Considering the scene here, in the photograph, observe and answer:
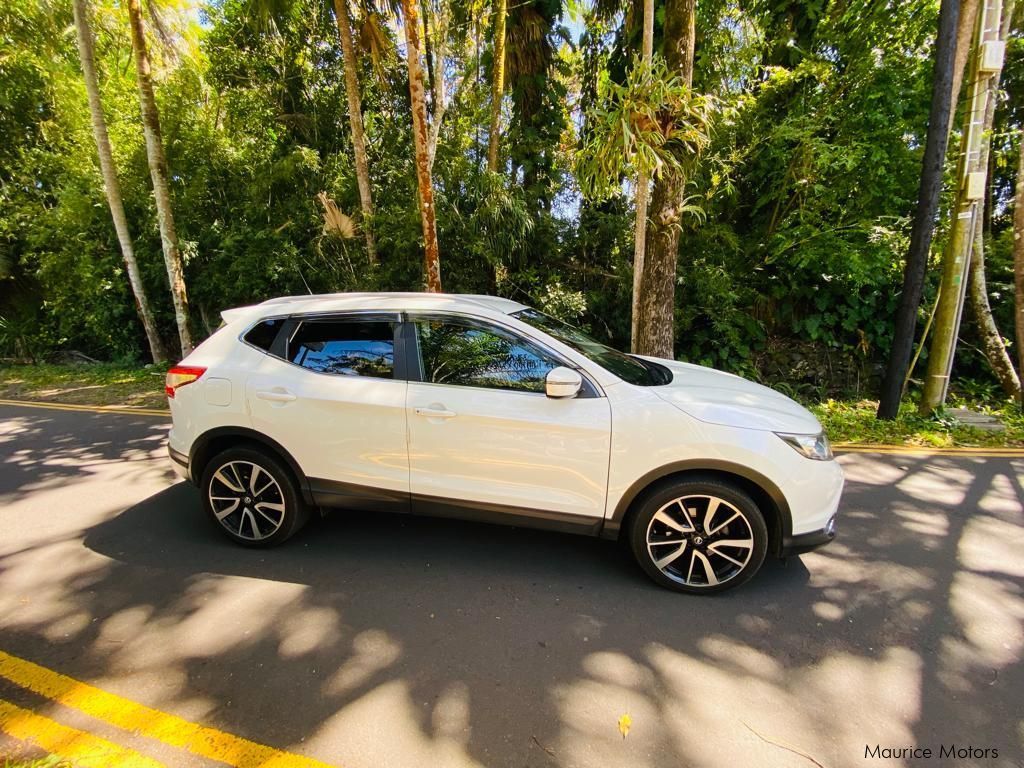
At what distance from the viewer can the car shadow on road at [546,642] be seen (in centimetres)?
196

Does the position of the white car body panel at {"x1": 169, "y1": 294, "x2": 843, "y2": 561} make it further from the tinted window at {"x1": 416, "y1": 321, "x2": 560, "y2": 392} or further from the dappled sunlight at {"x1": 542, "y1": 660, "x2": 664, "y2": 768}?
the dappled sunlight at {"x1": 542, "y1": 660, "x2": 664, "y2": 768}

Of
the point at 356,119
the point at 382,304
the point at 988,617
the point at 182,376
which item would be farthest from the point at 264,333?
the point at 356,119

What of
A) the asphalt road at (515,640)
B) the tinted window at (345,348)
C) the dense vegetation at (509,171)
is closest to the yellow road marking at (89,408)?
the asphalt road at (515,640)

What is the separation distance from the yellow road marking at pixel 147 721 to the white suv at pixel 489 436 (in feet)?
3.84

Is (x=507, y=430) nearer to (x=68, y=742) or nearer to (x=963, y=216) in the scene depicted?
(x=68, y=742)

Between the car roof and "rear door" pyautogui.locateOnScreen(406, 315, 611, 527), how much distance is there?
0.13m

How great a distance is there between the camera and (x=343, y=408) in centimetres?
303

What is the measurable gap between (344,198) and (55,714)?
9.56m

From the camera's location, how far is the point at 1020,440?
5.41 meters

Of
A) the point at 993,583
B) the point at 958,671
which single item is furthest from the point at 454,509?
the point at 993,583

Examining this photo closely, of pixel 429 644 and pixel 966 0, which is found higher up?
pixel 966 0

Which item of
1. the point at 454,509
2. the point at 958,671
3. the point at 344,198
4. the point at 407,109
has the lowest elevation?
the point at 958,671

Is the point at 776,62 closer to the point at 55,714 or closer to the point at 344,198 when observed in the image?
the point at 344,198

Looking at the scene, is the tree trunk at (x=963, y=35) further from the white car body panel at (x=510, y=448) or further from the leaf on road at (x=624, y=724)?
the leaf on road at (x=624, y=724)
